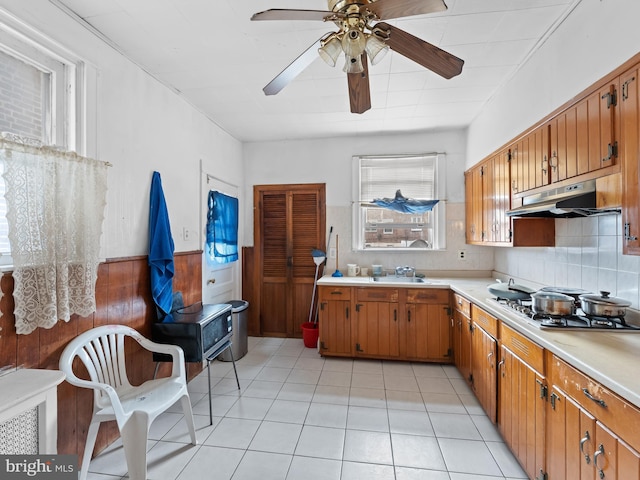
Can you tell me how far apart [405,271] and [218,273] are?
2241mm

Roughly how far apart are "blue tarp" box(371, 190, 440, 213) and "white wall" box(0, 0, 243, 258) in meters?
2.17

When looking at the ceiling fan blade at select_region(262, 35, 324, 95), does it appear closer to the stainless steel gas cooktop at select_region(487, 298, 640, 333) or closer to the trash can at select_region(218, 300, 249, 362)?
the stainless steel gas cooktop at select_region(487, 298, 640, 333)

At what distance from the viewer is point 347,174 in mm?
3967

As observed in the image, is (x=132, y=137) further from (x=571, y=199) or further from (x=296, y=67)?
(x=571, y=199)

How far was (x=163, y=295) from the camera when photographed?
2361 millimetres

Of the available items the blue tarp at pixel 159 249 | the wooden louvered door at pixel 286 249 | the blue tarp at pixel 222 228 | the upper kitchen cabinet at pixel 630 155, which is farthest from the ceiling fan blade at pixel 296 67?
the wooden louvered door at pixel 286 249

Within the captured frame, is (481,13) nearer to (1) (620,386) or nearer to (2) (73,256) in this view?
(1) (620,386)

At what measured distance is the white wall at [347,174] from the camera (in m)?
3.75

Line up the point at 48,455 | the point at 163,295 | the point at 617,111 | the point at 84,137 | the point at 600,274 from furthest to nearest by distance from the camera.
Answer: the point at 163,295, the point at 600,274, the point at 84,137, the point at 617,111, the point at 48,455

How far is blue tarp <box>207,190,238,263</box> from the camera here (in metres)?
3.27

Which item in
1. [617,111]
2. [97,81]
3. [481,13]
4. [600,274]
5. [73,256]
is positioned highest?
[481,13]

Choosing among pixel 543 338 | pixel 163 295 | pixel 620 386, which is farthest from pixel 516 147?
pixel 163 295

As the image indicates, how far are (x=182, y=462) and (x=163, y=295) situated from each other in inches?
44.8

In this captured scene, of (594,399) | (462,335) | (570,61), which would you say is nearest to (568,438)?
(594,399)
